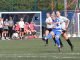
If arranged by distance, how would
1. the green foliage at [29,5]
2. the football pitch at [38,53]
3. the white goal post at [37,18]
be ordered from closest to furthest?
1. the football pitch at [38,53]
2. the white goal post at [37,18]
3. the green foliage at [29,5]

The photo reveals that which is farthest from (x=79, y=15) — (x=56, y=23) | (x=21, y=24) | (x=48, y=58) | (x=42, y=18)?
(x=48, y=58)

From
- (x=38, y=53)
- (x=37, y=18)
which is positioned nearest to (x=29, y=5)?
(x=37, y=18)

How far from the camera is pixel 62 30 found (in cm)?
1628

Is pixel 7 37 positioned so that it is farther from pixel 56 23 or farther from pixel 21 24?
pixel 56 23

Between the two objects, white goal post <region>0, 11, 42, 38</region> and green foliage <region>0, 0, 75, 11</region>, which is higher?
green foliage <region>0, 0, 75, 11</region>

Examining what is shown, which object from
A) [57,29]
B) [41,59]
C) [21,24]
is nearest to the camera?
[41,59]

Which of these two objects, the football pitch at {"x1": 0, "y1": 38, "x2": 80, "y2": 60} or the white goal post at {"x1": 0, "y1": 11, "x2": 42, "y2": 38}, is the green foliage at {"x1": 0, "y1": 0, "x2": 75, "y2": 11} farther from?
the football pitch at {"x1": 0, "y1": 38, "x2": 80, "y2": 60}

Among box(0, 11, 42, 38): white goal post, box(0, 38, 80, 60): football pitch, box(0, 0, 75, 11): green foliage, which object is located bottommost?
box(0, 38, 80, 60): football pitch

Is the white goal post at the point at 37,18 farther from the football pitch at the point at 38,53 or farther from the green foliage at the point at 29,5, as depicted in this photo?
the football pitch at the point at 38,53

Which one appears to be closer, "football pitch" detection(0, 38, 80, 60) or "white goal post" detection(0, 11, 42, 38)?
"football pitch" detection(0, 38, 80, 60)

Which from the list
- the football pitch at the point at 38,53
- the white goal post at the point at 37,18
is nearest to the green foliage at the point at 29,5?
the white goal post at the point at 37,18

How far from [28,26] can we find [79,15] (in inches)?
169

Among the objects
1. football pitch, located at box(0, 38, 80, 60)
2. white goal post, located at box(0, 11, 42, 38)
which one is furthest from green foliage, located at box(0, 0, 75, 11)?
football pitch, located at box(0, 38, 80, 60)

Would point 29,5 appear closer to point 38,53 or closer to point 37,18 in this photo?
point 37,18
